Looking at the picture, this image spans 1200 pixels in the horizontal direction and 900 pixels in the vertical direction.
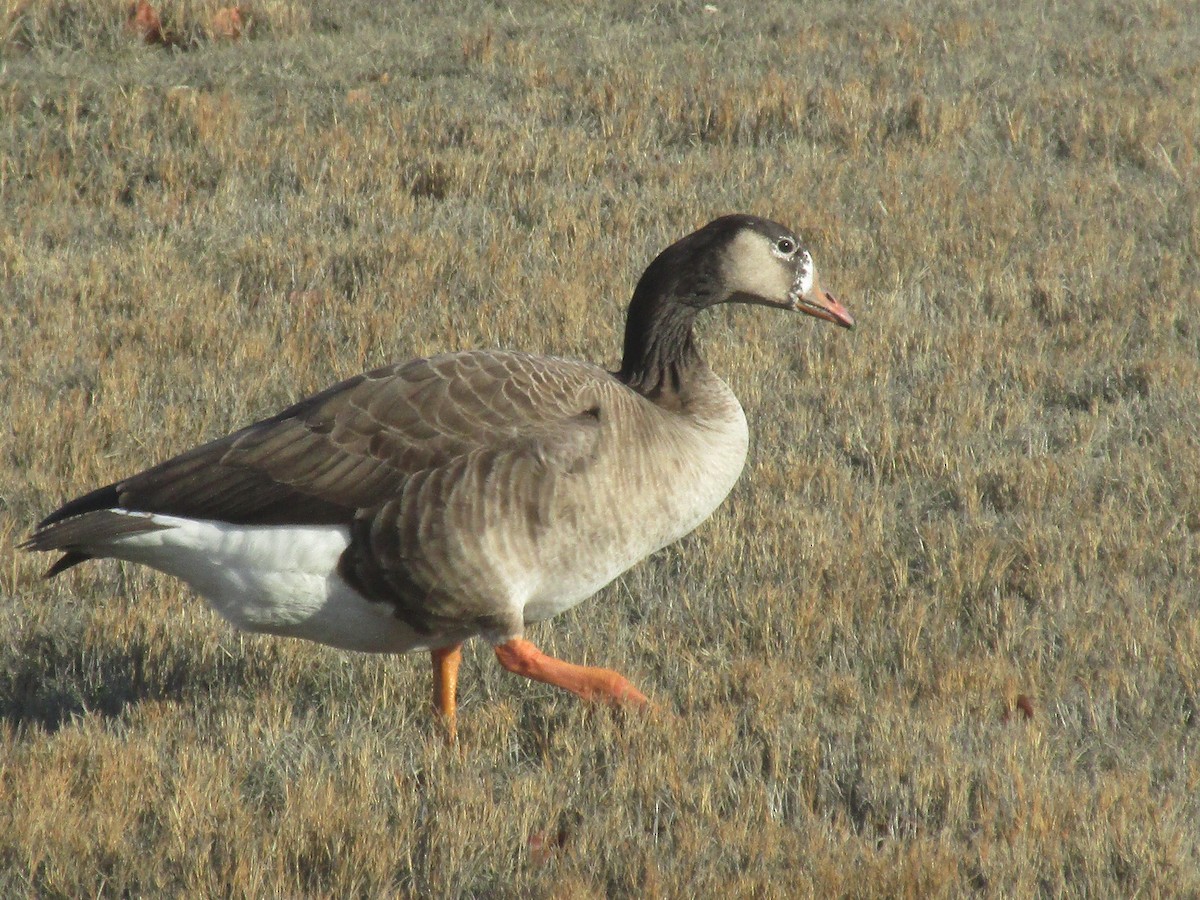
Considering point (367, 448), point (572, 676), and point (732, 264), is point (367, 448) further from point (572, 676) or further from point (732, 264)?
point (732, 264)

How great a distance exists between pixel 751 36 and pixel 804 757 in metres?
10.6

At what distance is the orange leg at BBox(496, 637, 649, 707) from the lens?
4578 mm

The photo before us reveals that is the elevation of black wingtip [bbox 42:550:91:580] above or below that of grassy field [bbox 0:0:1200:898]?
above

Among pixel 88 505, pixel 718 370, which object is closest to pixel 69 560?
pixel 88 505

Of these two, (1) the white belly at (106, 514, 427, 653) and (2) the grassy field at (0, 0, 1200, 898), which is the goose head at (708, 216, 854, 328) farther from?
(1) the white belly at (106, 514, 427, 653)

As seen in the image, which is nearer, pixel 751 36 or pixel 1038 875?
pixel 1038 875

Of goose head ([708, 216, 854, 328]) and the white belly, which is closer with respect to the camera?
the white belly

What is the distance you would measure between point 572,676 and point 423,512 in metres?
0.78

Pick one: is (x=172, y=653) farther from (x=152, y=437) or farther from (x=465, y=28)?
(x=465, y=28)

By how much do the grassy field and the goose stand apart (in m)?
0.45

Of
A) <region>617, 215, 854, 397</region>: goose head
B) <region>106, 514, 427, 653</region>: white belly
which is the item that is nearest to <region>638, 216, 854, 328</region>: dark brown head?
<region>617, 215, 854, 397</region>: goose head

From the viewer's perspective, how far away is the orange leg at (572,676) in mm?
4578

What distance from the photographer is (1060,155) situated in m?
11.1

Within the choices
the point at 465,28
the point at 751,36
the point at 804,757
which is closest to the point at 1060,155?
the point at 751,36
